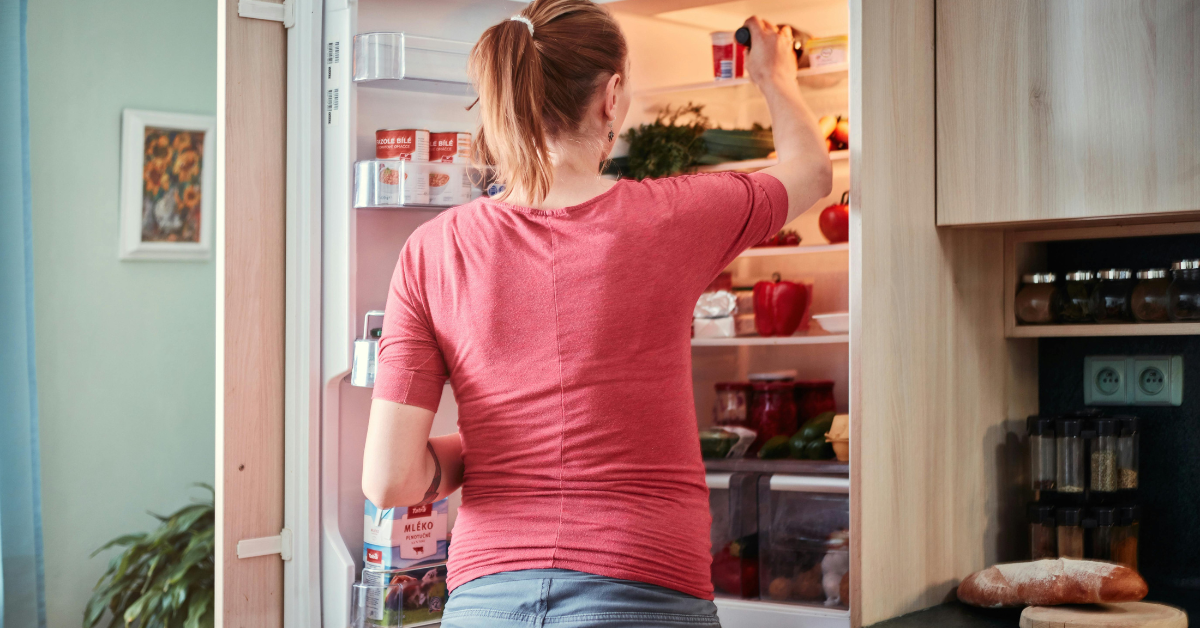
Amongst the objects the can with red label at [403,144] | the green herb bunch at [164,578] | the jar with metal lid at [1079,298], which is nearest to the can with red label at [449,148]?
the can with red label at [403,144]

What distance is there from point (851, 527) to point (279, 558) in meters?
1.15

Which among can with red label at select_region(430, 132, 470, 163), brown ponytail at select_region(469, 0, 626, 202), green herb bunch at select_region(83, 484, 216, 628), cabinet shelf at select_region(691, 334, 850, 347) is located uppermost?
can with red label at select_region(430, 132, 470, 163)

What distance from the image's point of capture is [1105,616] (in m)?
1.53

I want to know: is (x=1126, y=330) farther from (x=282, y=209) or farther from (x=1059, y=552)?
(x=282, y=209)

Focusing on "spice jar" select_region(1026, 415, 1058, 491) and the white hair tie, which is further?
"spice jar" select_region(1026, 415, 1058, 491)

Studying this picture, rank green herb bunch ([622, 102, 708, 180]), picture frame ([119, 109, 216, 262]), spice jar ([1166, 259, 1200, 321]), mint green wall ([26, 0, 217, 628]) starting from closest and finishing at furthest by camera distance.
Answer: spice jar ([1166, 259, 1200, 321]) < green herb bunch ([622, 102, 708, 180]) < mint green wall ([26, 0, 217, 628]) < picture frame ([119, 109, 216, 262])

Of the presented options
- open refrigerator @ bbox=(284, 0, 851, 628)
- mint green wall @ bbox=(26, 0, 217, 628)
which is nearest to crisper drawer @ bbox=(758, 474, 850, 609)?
open refrigerator @ bbox=(284, 0, 851, 628)

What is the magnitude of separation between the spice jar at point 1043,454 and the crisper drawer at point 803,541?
39 cm

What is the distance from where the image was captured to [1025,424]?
2.02 metres

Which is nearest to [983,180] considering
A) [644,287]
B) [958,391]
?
A: [958,391]

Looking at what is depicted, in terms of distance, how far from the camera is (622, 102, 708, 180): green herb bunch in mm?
2055

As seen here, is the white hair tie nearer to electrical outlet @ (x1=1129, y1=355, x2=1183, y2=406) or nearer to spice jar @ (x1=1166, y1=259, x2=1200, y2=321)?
spice jar @ (x1=1166, y1=259, x2=1200, y2=321)

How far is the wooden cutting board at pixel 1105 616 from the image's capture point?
150cm

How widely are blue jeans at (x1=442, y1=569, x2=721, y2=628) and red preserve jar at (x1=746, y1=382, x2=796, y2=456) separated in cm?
112
